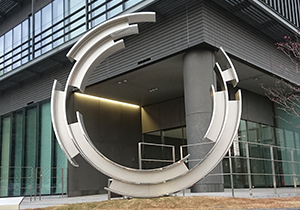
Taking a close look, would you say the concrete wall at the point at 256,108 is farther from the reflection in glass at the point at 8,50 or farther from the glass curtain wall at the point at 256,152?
the reflection in glass at the point at 8,50

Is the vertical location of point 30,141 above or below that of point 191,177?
above

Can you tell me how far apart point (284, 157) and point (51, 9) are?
43.1ft

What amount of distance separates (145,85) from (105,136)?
3.54 meters

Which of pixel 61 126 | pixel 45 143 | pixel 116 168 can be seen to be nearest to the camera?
pixel 116 168

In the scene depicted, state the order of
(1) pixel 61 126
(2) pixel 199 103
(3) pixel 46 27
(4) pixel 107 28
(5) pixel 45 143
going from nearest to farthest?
(1) pixel 61 126, (4) pixel 107 28, (2) pixel 199 103, (3) pixel 46 27, (5) pixel 45 143

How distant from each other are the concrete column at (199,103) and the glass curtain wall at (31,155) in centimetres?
615

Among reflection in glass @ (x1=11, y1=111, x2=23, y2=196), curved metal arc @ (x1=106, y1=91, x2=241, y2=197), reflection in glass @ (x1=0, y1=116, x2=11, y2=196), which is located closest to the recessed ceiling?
reflection in glass @ (x1=11, y1=111, x2=23, y2=196)

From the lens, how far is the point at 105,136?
57.3 feet

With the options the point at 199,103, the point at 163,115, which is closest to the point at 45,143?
the point at 163,115

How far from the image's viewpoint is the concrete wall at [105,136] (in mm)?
15336

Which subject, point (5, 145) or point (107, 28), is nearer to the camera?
point (107, 28)

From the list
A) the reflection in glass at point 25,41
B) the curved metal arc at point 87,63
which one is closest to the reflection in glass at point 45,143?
the reflection in glass at point 25,41

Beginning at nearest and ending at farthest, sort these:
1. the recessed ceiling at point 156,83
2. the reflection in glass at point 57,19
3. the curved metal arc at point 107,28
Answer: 1. the curved metal arc at point 107,28
2. the recessed ceiling at point 156,83
3. the reflection in glass at point 57,19

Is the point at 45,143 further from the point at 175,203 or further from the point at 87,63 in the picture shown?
the point at 175,203
